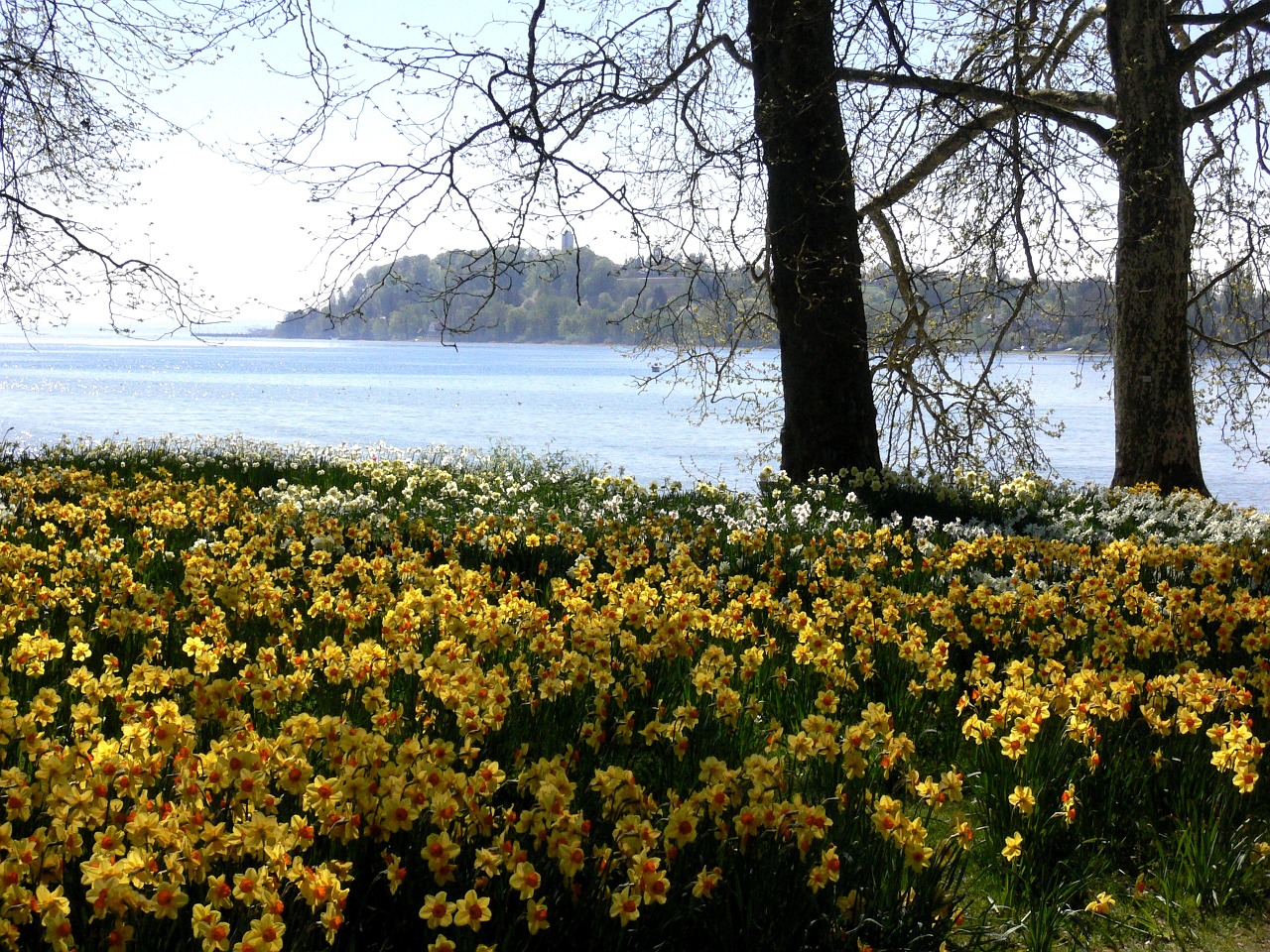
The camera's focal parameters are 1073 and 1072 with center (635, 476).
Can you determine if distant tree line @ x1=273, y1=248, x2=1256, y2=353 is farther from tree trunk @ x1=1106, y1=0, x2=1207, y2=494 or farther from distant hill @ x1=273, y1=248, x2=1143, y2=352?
tree trunk @ x1=1106, y1=0, x2=1207, y2=494

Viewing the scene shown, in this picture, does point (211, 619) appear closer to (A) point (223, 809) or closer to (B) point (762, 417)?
(A) point (223, 809)

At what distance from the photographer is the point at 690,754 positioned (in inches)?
132

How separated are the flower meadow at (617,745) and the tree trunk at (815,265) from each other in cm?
284

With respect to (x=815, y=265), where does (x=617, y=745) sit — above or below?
below

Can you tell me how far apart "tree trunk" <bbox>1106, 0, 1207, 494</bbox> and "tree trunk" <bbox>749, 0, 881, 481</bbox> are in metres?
2.93

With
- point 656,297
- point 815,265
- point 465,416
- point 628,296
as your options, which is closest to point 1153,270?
point 815,265

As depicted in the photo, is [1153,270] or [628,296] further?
[628,296]

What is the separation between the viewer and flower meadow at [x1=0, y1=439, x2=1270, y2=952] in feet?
7.80

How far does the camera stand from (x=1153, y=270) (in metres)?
10.2

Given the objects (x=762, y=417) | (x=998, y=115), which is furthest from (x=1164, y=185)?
(x=762, y=417)

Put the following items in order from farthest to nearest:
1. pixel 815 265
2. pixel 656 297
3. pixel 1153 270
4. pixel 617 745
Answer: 1. pixel 656 297
2. pixel 1153 270
3. pixel 815 265
4. pixel 617 745

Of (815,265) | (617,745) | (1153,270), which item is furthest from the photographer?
(1153,270)

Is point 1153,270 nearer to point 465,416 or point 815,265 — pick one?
point 815,265

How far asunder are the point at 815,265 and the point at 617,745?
6564mm
